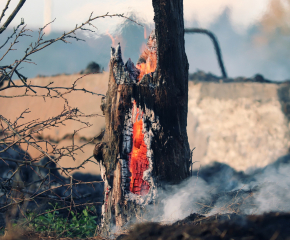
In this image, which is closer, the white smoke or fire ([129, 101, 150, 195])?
the white smoke

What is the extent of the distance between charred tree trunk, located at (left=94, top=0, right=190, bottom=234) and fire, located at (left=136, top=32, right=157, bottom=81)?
0.25ft

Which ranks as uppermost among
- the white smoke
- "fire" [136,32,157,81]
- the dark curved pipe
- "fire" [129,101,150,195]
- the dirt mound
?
the dark curved pipe

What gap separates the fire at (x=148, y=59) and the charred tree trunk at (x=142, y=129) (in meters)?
0.08

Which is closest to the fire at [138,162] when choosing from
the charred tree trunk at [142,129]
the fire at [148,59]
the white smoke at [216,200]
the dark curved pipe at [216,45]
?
the charred tree trunk at [142,129]

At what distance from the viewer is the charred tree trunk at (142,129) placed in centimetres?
251

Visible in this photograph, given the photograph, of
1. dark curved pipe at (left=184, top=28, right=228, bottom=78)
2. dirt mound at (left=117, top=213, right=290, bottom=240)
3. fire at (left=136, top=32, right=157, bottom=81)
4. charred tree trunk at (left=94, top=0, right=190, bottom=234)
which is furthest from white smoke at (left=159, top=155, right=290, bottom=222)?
dark curved pipe at (left=184, top=28, right=228, bottom=78)

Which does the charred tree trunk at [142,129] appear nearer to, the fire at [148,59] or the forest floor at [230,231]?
the fire at [148,59]

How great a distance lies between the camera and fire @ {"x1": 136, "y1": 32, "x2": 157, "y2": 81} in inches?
107

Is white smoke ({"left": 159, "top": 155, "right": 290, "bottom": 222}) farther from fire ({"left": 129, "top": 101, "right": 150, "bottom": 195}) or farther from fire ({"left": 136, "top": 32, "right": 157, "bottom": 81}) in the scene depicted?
fire ({"left": 136, "top": 32, "right": 157, "bottom": 81})

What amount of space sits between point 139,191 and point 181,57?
1.60 meters

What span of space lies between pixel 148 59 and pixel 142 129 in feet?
2.83

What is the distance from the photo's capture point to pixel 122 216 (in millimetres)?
2506

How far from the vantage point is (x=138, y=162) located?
2.57 meters

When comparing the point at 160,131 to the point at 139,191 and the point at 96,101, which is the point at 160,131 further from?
the point at 96,101
